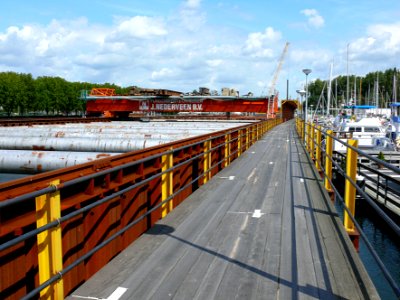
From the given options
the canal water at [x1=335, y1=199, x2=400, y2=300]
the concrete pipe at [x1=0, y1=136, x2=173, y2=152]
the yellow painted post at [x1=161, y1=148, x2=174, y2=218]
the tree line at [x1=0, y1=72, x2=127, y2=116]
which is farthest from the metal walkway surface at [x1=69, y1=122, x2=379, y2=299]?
the tree line at [x1=0, y1=72, x2=127, y2=116]

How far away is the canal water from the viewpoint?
11.7 metres

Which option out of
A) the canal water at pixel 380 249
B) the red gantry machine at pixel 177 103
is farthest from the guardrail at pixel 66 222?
the red gantry machine at pixel 177 103

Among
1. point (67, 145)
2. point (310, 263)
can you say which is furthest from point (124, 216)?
point (67, 145)

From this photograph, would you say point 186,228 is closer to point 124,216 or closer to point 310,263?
point 124,216

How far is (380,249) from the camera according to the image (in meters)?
14.7

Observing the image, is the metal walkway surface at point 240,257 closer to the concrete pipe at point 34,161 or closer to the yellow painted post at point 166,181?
the yellow painted post at point 166,181

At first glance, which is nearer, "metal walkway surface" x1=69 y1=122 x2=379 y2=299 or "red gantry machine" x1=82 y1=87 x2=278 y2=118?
"metal walkway surface" x1=69 y1=122 x2=379 y2=299

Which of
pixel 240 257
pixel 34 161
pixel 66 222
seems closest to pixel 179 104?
pixel 34 161

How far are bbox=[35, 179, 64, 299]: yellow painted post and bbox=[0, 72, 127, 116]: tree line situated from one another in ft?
272

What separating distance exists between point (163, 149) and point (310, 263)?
309 cm

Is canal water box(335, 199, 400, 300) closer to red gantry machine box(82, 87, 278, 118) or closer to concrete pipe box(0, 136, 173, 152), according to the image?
concrete pipe box(0, 136, 173, 152)

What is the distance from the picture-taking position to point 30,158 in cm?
895

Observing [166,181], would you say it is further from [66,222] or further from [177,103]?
[177,103]

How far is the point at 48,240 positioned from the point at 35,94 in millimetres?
90369
